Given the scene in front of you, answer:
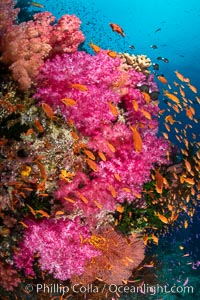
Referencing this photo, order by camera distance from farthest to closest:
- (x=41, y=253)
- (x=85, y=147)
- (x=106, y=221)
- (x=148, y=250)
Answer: (x=148, y=250) → (x=106, y=221) → (x=85, y=147) → (x=41, y=253)

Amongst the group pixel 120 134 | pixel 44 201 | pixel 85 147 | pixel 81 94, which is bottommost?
pixel 44 201

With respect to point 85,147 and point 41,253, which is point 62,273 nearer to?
point 41,253

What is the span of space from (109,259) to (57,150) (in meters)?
2.95

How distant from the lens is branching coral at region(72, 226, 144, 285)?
6.63 metres

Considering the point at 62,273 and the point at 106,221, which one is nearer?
the point at 62,273

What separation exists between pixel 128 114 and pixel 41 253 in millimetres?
3601

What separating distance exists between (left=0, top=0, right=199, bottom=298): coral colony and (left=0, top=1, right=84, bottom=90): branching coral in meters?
0.02

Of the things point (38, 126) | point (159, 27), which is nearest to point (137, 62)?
point (38, 126)

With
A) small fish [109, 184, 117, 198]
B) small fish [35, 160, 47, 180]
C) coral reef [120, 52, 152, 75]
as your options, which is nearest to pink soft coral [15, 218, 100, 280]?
small fish [109, 184, 117, 198]

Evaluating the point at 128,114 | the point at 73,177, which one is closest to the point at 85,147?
the point at 73,177

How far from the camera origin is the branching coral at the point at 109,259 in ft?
21.8

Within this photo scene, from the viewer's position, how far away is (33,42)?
19.2ft

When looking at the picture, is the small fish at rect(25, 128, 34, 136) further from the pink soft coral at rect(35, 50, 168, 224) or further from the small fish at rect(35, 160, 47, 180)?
the pink soft coral at rect(35, 50, 168, 224)

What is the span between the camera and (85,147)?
5.98 metres
